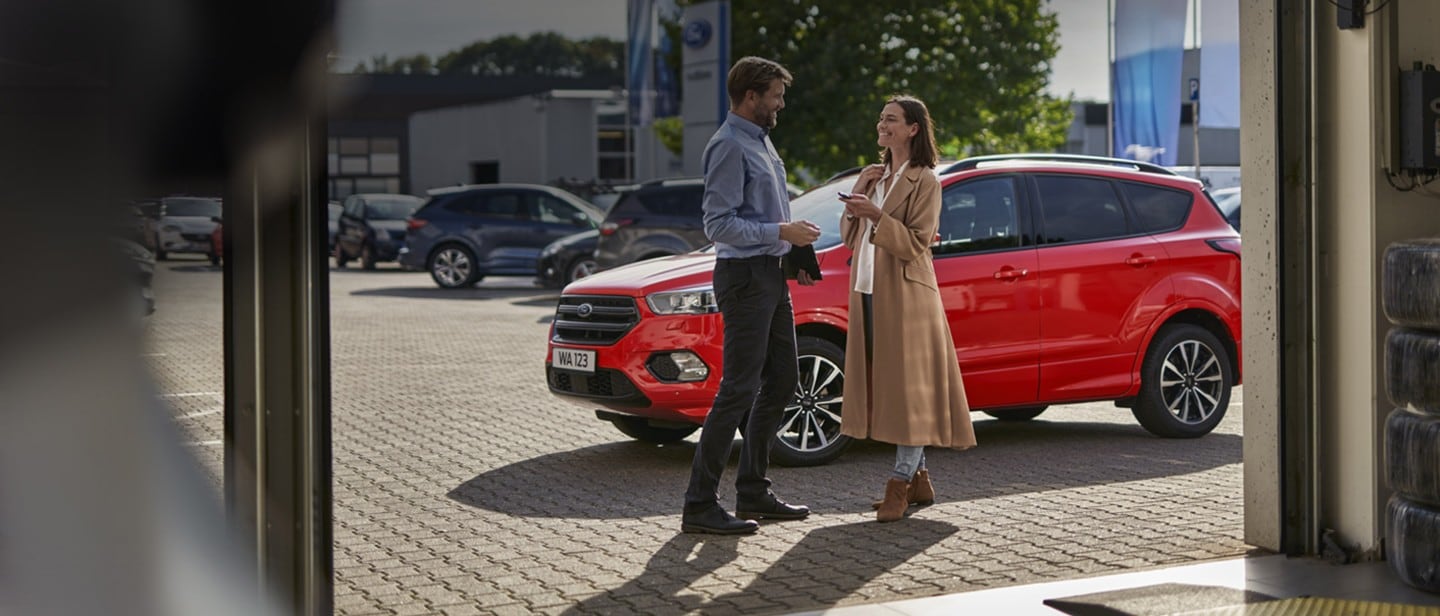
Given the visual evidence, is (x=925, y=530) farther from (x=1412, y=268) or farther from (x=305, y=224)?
(x=305, y=224)

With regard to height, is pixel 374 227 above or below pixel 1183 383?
above

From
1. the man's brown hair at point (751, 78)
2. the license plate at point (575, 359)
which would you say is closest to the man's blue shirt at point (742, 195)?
the man's brown hair at point (751, 78)

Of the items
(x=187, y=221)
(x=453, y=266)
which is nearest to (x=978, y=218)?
(x=187, y=221)

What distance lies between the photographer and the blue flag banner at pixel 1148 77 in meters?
20.1

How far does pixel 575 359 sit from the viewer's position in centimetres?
866

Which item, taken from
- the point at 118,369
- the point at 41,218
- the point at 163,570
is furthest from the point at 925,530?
the point at 41,218

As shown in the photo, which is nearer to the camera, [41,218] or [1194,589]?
[1194,589]

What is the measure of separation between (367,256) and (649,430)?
2400 centimetres

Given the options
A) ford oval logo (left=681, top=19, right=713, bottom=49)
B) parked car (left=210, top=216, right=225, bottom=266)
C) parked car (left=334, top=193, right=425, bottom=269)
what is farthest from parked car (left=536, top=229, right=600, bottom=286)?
parked car (left=210, top=216, right=225, bottom=266)

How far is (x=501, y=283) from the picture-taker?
27406mm

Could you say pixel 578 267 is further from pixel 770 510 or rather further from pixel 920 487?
pixel 770 510

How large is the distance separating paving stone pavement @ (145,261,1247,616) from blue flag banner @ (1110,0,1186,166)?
9603 millimetres

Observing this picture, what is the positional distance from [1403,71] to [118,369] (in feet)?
26.1

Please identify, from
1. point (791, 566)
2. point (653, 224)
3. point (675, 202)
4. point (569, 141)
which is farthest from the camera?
point (569, 141)
